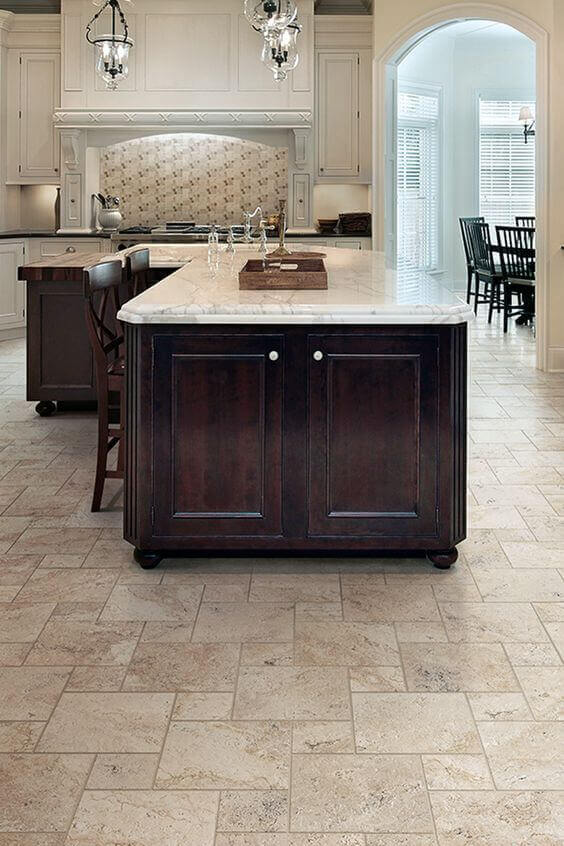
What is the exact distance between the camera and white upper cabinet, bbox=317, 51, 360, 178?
9438 millimetres

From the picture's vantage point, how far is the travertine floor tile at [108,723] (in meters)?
2.32

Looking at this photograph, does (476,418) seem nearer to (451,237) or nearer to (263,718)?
(263,718)

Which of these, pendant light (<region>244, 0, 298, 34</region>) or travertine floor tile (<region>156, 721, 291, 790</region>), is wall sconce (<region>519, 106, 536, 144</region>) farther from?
travertine floor tile (<region>156, 721, 291, 790</region>)

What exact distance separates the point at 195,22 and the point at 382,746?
27.2 ft

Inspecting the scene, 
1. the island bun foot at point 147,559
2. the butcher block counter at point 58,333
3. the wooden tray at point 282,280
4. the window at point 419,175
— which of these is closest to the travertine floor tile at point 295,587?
the island bun foot at point 147,559

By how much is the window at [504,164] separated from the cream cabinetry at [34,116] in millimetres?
5728

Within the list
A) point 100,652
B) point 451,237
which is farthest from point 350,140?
point 100,652

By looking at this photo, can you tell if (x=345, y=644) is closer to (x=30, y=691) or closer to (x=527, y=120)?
(x=30, y=691)

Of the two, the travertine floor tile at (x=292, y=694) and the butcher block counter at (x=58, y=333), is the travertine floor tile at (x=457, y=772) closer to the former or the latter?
the travertine floor tile at (x=292, y=694)

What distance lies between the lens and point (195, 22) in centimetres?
931

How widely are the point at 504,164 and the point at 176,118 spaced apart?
535 centimetres

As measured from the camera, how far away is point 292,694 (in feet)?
8.46

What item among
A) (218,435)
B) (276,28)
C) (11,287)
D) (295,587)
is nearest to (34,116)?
(11,287)

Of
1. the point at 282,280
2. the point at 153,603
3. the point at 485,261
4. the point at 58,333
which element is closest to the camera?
the point at 153,603
